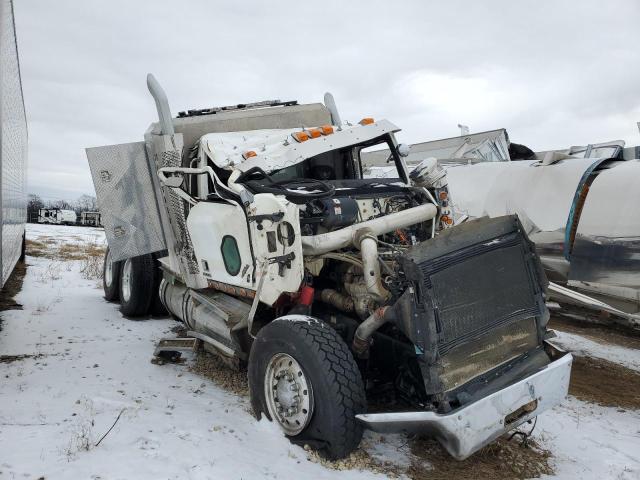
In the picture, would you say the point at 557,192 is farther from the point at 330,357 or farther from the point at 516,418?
the point at 330,357

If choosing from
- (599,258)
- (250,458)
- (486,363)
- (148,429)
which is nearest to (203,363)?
(148,429)

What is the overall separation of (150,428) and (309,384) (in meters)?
1.29

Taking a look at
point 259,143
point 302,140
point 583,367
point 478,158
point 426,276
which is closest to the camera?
point 426,276

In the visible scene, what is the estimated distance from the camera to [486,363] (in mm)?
3240

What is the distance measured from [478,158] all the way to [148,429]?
8875 mm

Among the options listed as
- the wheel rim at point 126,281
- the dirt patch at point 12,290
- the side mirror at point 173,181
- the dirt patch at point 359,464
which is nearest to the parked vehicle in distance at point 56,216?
the dirt patch at point 12,290

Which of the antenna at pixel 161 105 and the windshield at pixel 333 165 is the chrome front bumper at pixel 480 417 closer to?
the windshield at pixel 333 165

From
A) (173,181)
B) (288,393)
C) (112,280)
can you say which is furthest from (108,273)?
(288,393)

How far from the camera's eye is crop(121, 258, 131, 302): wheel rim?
23.1 feet

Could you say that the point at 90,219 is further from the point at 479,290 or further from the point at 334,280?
the point at 479,290

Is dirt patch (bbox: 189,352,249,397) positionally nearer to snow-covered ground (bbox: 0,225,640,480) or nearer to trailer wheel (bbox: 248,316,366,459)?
snow-covered ground (bbox: 0,225,640,480)

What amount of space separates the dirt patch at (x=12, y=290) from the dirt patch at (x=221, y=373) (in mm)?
3502

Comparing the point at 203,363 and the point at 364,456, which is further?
the point at 203,363

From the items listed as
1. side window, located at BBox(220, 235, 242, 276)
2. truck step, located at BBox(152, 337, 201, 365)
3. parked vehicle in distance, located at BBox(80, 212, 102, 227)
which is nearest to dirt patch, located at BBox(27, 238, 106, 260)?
truck step, located at BBox(152, 337, 201, 365)
